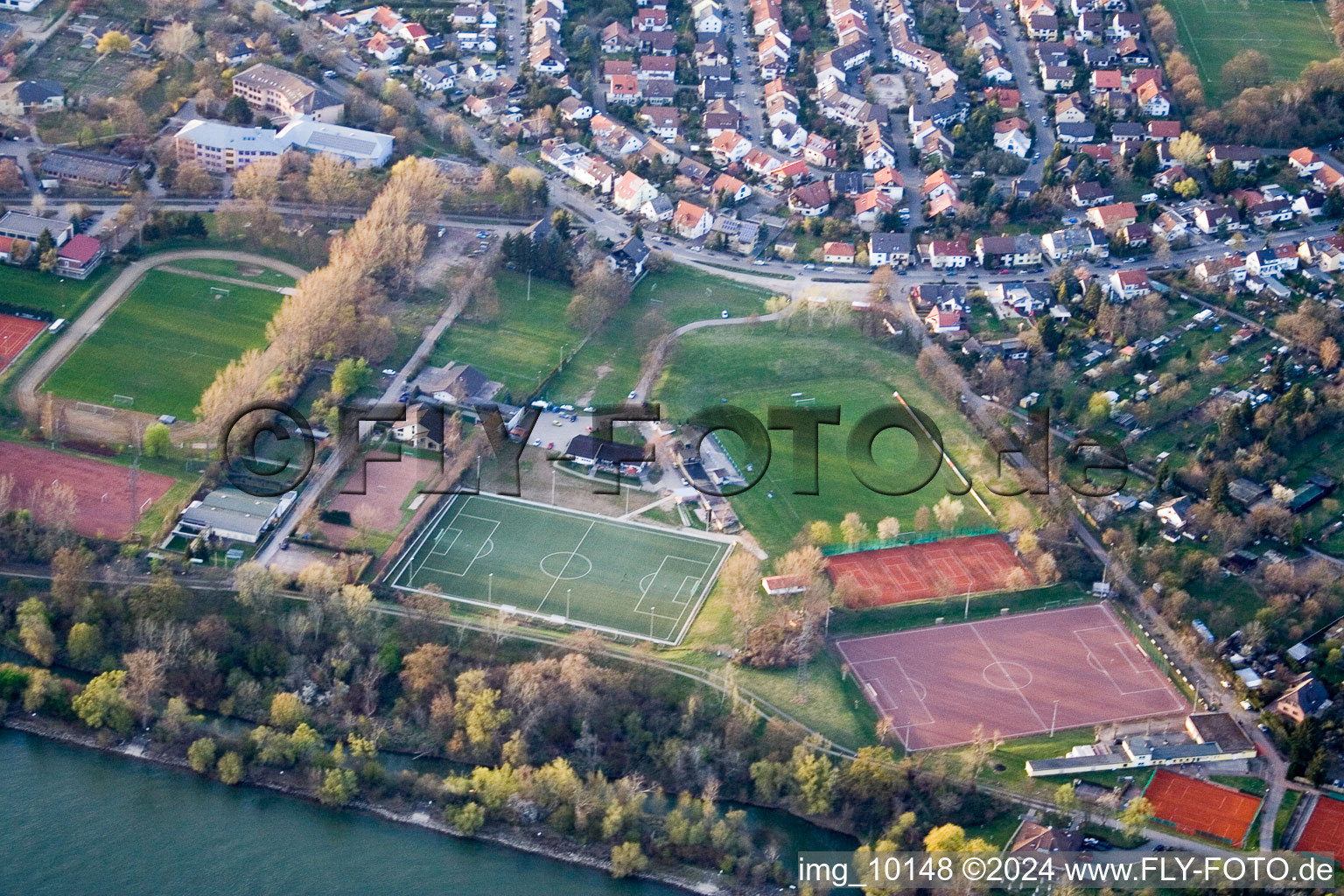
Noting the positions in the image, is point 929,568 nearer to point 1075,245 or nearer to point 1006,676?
point 1006,676

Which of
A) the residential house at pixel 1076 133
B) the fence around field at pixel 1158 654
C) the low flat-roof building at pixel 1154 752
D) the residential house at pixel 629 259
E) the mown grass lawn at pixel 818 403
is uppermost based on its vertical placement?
the residential house at pixel 1076 133

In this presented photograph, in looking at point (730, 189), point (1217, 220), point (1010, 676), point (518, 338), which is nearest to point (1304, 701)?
point (1010, 676)

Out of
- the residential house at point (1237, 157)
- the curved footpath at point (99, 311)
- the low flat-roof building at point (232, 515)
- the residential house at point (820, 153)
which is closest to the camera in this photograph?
the low flat-roof building at point (232, 515)

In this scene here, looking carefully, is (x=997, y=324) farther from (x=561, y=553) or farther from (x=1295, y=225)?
(x=561, y=553)

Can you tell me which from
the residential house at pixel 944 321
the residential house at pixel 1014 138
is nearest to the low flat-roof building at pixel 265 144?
the residential house at pixel 944 321

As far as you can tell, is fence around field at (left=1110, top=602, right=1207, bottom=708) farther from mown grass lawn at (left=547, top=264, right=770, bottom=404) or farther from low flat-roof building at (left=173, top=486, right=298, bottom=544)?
low flat-roof building at (left=173, top=486, right=298, bottom=544)

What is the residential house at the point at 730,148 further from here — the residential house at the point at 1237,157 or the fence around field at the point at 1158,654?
the fence around field at the point at 1158,654

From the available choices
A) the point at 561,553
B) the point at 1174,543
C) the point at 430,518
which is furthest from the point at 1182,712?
the point at 430,518
